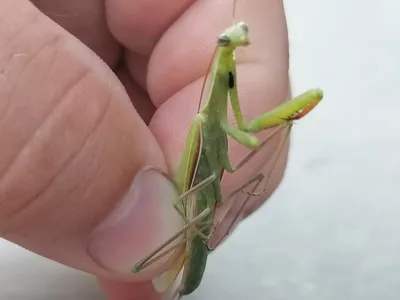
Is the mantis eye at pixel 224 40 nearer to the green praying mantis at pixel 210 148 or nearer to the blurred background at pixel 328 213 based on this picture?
the green praying mantis at pixel 210 148

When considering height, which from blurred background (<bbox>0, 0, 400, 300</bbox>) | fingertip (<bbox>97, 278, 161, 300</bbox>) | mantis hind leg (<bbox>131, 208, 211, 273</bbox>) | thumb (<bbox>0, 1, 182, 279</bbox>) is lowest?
blurred background (<bbox>0, 0, 400, 300</bbox>)

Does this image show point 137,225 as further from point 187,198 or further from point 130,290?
point 130,290

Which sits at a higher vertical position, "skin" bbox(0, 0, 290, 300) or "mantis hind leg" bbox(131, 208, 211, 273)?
"skin" bbox(0, 0, 290, 300)

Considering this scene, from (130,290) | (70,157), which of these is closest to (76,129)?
(70,157)

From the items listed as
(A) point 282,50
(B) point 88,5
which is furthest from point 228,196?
(B) point 88,5

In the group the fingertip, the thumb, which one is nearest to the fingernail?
the thumb

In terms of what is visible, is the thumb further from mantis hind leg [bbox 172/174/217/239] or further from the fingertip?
the fingertip
